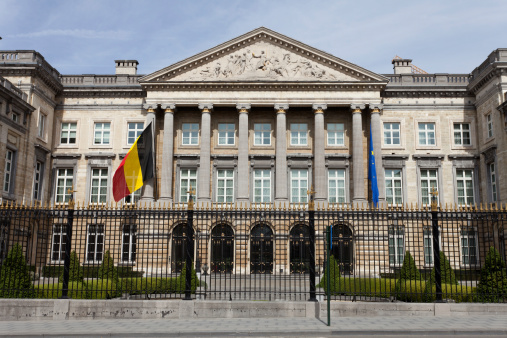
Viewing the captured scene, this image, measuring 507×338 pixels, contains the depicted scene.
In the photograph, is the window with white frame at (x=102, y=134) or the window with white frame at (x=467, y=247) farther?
the window with white frame at (x=102, y=134)

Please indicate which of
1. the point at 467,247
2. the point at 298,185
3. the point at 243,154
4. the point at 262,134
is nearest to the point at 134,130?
the point at 243,154

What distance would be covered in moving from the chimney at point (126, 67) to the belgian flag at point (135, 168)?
8722 millimetres

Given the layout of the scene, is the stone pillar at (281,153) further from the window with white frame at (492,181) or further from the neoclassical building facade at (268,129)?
the window with white frame at (492,181)

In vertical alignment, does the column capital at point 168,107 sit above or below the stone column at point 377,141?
above

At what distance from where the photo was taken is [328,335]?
43.6 feet

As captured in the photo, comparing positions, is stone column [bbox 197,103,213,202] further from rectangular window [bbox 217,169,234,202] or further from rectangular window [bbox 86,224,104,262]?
rectangular window [bbox 86,224,104,262]

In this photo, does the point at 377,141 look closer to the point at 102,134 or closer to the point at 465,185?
the point at 465,185

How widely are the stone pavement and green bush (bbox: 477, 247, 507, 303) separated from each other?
5.44 feet

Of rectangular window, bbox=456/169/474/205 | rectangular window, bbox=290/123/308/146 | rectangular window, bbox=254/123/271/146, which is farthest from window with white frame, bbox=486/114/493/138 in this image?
rectangular window, bbox=254/123/271/146

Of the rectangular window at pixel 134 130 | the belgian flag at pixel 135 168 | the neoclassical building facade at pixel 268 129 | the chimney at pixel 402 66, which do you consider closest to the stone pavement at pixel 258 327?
the belgian flag at pixel 135 168

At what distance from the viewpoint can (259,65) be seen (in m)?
41.0

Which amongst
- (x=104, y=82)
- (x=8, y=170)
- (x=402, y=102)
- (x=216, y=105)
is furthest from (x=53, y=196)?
(x=402, y=102)

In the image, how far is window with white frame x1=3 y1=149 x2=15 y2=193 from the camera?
35.1 m

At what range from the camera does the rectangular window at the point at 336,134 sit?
4178 centimetres
